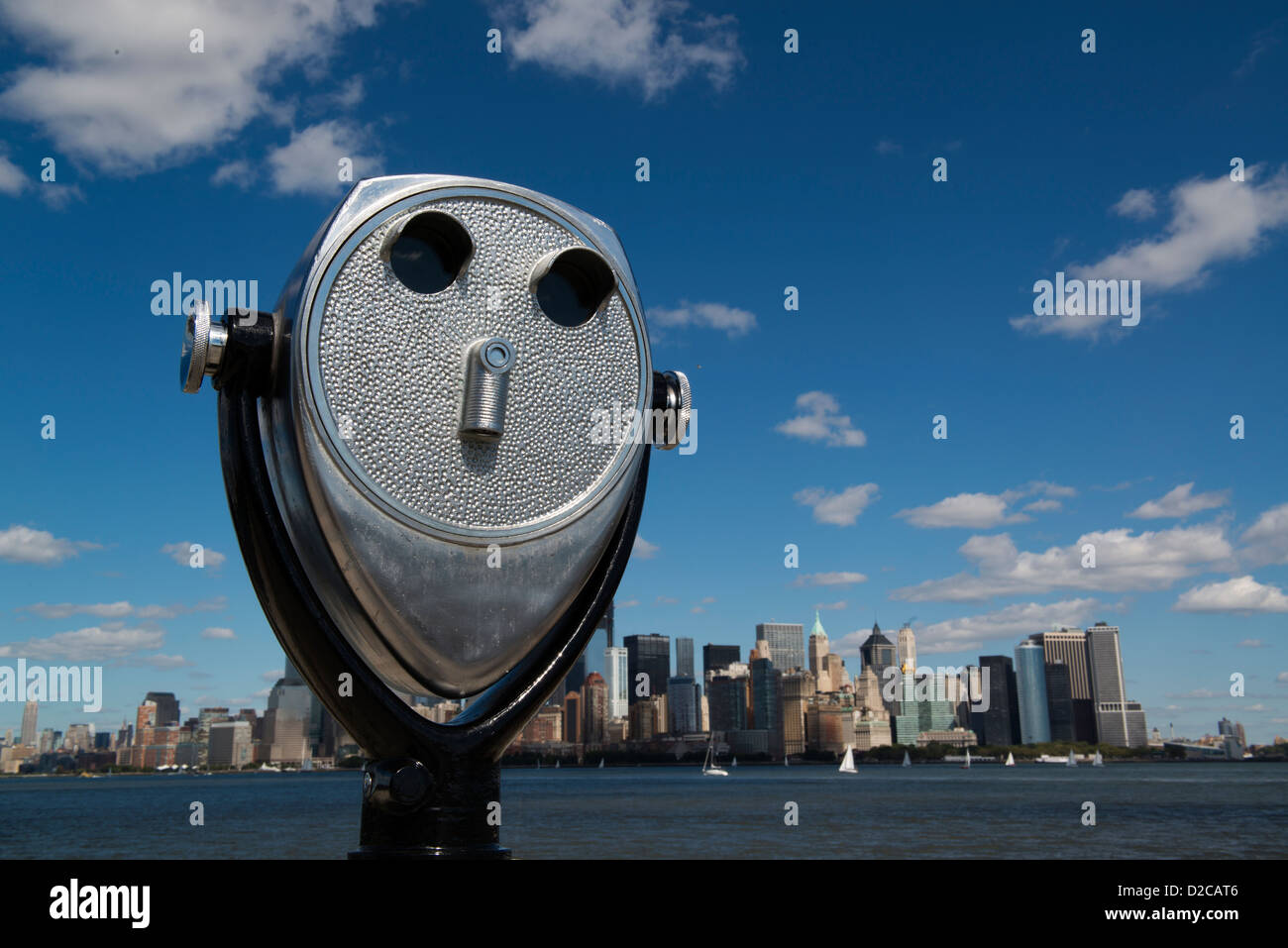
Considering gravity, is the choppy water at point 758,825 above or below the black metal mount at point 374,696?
below

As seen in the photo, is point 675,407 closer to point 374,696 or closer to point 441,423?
point 441,423

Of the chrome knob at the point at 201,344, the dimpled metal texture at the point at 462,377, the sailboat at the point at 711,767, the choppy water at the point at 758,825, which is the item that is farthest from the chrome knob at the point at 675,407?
the sailboat at the point at 711,767

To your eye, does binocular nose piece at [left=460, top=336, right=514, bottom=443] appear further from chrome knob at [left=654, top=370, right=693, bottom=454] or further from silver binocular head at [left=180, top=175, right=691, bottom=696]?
chrome knob at [left=654, top=370, right=693, bottom=454]

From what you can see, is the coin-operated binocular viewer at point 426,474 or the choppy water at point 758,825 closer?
the coin-operated binocular viewer at point 426,474

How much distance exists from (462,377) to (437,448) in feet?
0.70

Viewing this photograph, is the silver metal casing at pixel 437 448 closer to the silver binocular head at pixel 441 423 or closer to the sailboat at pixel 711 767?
the silver binocular head at pixel 441 423

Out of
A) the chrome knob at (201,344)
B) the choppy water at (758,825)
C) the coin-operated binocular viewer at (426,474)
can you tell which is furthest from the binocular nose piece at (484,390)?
the choppy water at (758,825)

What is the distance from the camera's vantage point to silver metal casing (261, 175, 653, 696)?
10.2 feet

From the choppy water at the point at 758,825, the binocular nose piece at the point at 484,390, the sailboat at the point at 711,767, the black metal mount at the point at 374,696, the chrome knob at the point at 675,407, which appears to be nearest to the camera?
the black metal mount at the point at 374,696

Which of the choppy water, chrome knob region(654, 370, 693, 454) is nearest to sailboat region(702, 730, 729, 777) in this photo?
the choppy water

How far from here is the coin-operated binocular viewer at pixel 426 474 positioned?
3084mm

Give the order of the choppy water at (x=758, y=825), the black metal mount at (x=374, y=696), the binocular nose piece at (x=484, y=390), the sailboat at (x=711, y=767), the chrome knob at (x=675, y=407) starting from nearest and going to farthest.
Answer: the black metal mount at (x=374, y=696) → the binocular nose piece at (x=484, y=390) → the chrome knob at (x=675, y=407) → the choppy water at (x=758, y=825) → the sailboat at (x=711, y=767)

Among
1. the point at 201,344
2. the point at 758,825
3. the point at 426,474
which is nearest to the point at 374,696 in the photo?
the point at 426,474

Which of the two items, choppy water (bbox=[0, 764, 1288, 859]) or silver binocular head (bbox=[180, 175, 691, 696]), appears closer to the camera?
silver binocular head (bbox=[180, 175, 691, 696])
